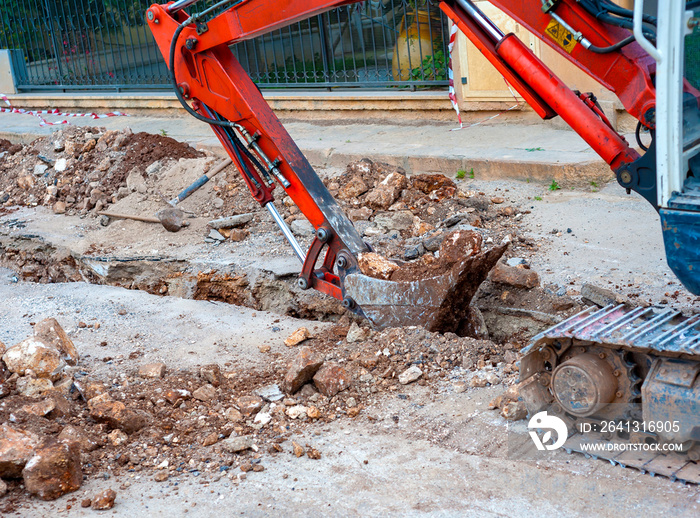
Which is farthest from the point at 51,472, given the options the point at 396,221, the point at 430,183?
the point at 430,183

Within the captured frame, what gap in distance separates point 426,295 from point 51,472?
231 cm

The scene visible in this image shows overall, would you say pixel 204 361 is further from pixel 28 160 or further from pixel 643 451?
pixel 28 160

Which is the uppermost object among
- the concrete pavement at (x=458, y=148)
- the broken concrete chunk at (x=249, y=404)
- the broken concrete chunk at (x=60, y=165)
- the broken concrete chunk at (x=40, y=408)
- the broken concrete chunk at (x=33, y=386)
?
the broken concrete chunk at (x=60, y=165)

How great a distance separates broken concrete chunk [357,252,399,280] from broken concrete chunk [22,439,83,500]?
2.07 m

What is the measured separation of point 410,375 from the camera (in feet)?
13.3

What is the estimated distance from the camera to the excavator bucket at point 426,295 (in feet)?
14.5

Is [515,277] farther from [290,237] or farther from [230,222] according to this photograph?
Answer: [230,222]

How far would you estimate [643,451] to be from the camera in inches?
123

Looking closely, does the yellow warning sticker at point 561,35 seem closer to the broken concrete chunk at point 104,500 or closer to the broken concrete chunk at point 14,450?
the broken concrete chunk at point 104,500

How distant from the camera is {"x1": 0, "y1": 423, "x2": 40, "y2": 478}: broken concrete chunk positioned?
3.26 meters

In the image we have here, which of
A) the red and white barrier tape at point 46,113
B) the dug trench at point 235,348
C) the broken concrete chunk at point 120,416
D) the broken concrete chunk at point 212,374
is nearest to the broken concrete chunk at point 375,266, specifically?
the dug trench at point 235,348

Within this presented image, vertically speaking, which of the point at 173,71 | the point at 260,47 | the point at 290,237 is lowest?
the point at 290,237

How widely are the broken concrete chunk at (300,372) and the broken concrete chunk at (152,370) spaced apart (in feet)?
2.70

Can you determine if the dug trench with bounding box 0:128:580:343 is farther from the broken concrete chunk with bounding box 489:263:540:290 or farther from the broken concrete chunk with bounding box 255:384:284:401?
the broken concrete chunk with bounding box 255:384:284:401
